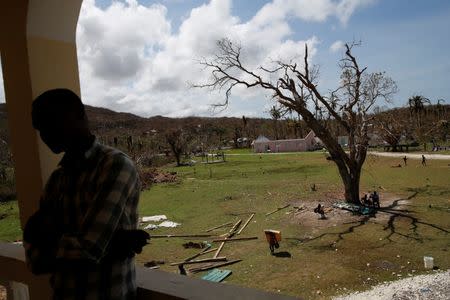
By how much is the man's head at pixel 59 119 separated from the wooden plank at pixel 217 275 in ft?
25.7

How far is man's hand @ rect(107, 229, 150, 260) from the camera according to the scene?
3.54 ft

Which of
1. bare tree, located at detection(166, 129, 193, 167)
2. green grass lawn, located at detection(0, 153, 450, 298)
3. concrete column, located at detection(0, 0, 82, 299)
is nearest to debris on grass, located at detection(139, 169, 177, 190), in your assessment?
green grass lawn, located at detection(0, 153, 450, 298)

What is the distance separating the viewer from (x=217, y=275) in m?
8.67

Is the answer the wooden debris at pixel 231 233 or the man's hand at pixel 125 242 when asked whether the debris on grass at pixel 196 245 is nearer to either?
the wooden debris at pixel 231 233

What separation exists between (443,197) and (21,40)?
16.5 m

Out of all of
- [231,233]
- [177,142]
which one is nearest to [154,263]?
[231,233]

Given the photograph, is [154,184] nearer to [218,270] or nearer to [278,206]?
[278,206]

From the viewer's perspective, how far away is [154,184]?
80.3 ft

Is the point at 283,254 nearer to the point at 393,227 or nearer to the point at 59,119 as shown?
the point at 393,227

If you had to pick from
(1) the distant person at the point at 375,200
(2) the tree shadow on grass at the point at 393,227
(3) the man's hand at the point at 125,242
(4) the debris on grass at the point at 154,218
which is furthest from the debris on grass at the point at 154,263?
(3) the man's hand at the point at 125,242

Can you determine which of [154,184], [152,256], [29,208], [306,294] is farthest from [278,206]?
[29,208]

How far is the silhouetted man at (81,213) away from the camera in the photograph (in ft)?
3.42

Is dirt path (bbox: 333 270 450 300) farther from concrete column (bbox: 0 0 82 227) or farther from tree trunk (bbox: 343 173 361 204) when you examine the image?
tree trunk (bbox: 343 173 361 204)

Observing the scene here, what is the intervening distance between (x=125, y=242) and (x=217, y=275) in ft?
26.4
